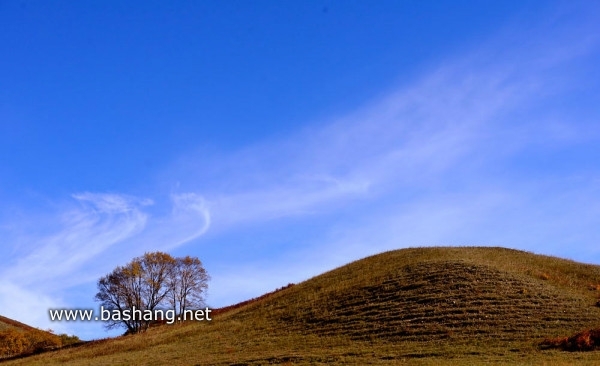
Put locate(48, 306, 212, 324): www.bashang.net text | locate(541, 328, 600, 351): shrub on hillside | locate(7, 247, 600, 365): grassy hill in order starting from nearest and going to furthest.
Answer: locate(541, 328, 600, 351): shrub on hillside
locate(7, 247, 600, 365): grassy hill
locate(48, 306, 212, 324): www.bashang.net text

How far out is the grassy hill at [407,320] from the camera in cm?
3366

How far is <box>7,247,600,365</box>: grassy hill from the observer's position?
33.7 metres

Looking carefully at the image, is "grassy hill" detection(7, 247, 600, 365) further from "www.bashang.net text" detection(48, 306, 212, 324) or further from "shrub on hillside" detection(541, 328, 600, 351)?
"www.bashang.net text" detection(48, 306, 212, 324)

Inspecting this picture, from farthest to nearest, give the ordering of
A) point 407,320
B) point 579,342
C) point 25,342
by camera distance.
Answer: point 25,342 < point 407,320 < point 579,342

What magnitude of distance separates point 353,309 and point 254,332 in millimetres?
7654

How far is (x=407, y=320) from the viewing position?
1576 inches

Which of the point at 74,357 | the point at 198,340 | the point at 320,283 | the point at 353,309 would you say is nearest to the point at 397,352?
the point at 353,309

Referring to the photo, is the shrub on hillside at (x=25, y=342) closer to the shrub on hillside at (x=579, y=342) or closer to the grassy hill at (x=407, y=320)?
the grassy hill at (x=407, y=320)

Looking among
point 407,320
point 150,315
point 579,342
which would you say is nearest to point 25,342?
point 150,315

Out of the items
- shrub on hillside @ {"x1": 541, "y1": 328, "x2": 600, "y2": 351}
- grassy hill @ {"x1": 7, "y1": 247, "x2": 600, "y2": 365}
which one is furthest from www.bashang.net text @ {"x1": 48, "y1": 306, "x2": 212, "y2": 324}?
shrub on hillside @ {"x1": 541, "y1": 328, "x2": 600, "y2": 351}

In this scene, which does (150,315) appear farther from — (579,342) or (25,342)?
(579,342)

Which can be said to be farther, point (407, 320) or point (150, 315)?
point (150, 315)

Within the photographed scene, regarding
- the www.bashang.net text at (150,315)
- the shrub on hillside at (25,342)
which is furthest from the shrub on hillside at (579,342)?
the shrub on hillside at (25,342)

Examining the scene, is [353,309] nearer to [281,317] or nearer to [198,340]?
[281,317]
